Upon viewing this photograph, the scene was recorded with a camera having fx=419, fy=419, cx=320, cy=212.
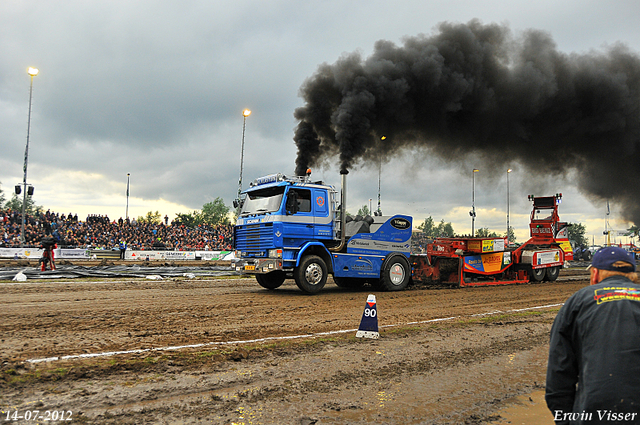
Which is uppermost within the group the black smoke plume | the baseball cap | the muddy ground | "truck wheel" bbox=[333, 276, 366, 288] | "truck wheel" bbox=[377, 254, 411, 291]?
the black smoke plume

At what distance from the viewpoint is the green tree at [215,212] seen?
95912mm

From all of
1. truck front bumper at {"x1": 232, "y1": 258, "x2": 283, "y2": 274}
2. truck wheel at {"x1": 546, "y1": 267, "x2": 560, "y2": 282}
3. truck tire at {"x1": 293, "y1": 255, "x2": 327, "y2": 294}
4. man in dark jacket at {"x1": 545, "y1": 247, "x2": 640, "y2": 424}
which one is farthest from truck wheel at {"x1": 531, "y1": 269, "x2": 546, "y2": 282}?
man in dark jacket at {"x1": 545, "y1": 247, "x2": 640, "y2": 424}

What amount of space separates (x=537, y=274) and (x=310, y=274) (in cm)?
1084

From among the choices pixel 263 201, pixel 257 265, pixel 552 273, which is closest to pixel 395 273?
pixel 257 265

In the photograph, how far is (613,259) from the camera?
2.32m

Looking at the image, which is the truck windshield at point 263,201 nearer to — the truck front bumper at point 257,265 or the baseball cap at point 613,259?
the truck front bumper at point 257,265

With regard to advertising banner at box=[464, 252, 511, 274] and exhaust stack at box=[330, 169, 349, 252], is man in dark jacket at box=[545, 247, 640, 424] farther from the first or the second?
advertising banner at box=[464, 252, 511, 274]

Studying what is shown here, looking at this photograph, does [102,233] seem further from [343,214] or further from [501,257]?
[501,257]

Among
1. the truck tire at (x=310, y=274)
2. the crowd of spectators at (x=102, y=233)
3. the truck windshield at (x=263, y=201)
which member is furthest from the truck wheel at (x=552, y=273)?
the crowd of spectators at (x=102, y=233)

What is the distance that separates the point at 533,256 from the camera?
16766 millimetres

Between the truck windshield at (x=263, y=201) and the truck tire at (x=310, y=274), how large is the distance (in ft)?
5.60

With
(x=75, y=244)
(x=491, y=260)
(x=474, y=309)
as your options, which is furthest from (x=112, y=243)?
(x=474, y=309)

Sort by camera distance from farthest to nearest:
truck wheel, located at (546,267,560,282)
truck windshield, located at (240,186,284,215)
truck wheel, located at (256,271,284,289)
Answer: truck wheel, located at (546,267,560,282) < truck wheel, located at (256,271,284,289) < truck windshield, located at (240,186,284,215)

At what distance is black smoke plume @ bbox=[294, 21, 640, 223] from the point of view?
1558 cm
